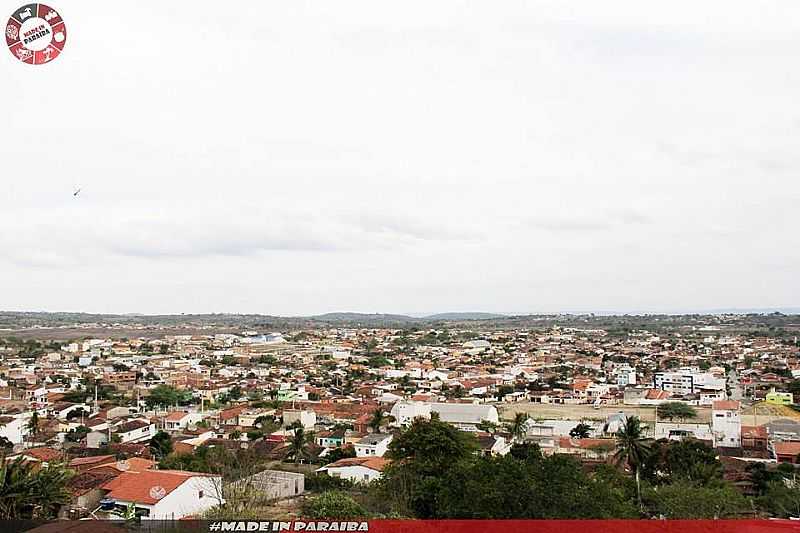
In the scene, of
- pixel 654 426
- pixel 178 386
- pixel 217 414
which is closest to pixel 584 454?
pixel 654 426

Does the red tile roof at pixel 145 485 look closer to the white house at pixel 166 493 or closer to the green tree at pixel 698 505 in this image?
the white house at pixel 166 493

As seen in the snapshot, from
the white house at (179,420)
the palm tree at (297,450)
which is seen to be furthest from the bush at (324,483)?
the white house at (179,420)

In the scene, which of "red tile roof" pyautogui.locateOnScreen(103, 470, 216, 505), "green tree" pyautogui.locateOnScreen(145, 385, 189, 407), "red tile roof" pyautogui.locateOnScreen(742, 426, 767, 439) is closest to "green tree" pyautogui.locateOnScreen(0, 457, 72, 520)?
"red tile roof" pyautogui.locateOnScreen(103, 470, 216, 505)

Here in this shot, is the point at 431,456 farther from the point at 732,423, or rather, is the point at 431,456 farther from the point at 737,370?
the point at 737,370

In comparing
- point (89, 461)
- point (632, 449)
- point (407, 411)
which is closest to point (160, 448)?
point (89, 461)

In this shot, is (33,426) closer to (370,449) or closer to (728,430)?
(370,449)
